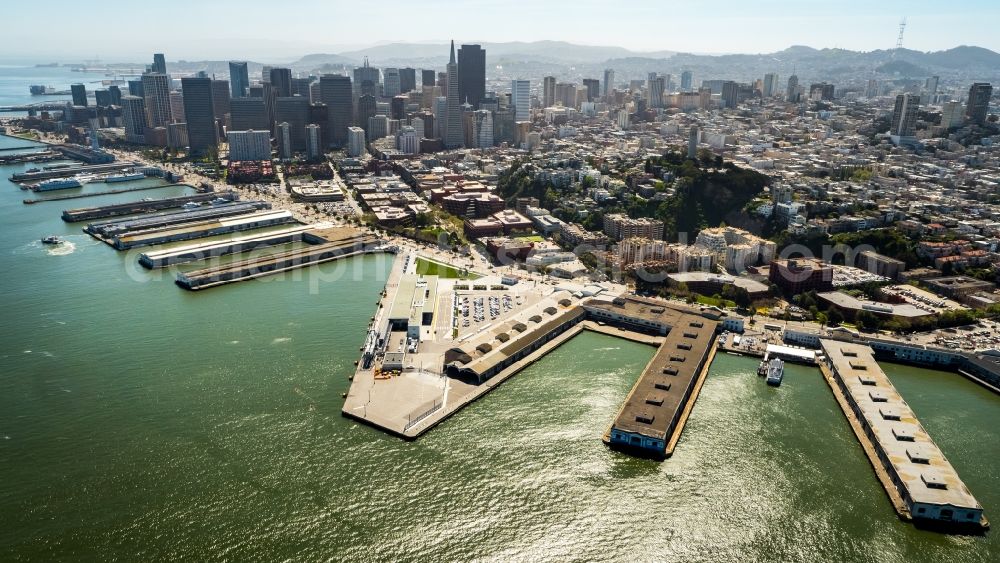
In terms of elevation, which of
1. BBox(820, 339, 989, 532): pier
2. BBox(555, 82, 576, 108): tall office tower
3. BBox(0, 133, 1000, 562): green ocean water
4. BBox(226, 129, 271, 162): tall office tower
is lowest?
BBox(0, 133, 1000, 562): green ocean water

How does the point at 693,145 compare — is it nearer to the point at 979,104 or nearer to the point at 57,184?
the point at 979,104

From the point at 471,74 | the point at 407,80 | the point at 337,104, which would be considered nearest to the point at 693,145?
the point at 337,104

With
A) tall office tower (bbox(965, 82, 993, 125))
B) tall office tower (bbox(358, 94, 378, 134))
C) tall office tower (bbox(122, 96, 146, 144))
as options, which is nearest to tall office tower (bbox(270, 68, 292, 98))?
tall office tower (bbox(358, 94, 378, 134))

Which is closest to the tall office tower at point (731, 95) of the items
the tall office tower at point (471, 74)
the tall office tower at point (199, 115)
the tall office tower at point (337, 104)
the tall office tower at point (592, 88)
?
the tall office tower at point (592, 88)

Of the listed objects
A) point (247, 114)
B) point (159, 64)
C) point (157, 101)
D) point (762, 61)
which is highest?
point (762, 61)

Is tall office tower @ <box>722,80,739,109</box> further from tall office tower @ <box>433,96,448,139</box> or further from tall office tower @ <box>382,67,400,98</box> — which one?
tall office tower @ <box>382,67,400,98</box>

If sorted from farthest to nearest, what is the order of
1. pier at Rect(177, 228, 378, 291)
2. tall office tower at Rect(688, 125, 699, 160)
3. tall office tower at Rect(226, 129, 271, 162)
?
tall office tower at Rect(226, 129, 271, 162) → tall office tower at Rect(688, 125, 699, 160) → pier at Rect(177, 228, 378, 291)
